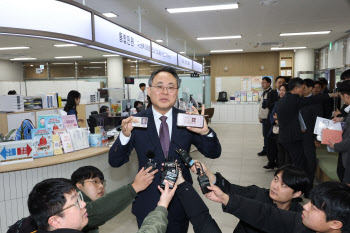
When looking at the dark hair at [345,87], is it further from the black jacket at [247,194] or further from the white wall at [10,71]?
the white wall at [10,71]

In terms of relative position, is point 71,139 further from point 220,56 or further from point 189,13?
point 220,56

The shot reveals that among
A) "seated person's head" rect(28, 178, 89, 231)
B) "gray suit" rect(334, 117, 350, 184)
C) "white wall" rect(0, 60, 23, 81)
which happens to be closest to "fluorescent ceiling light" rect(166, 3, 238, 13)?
"gray suit" rect(334, 117, 350, 184)

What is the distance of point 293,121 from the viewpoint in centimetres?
373

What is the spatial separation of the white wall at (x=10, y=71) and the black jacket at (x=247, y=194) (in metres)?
13.4

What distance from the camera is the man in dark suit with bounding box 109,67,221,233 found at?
148cm

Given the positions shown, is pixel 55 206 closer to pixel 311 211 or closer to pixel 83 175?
pixel 83 175

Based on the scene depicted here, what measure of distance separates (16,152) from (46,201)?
6.60 feet

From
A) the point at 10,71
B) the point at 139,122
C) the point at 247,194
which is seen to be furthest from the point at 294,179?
the point at 10,71

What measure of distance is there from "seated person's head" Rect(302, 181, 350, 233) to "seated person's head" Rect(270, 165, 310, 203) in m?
0.49

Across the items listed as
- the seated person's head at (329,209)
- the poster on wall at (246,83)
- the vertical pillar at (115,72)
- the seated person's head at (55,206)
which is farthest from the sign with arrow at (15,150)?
the poster on wall at (246,83)

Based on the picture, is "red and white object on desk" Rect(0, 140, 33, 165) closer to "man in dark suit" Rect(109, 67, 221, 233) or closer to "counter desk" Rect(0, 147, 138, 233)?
"counter desk" Rect(0, 147, 138, 233)

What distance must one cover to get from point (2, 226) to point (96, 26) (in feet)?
6.89

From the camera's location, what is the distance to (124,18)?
566 centimetres

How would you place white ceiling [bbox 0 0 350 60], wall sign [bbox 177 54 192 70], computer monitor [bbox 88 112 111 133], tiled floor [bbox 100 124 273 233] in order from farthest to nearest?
wall sign [bbox 177 54 192 70] < white ceiling [bbox 0 0 350 60] < computer monitor [bbox 88 112 111 133] < tiled floor [bbox 100 124 273 233]
